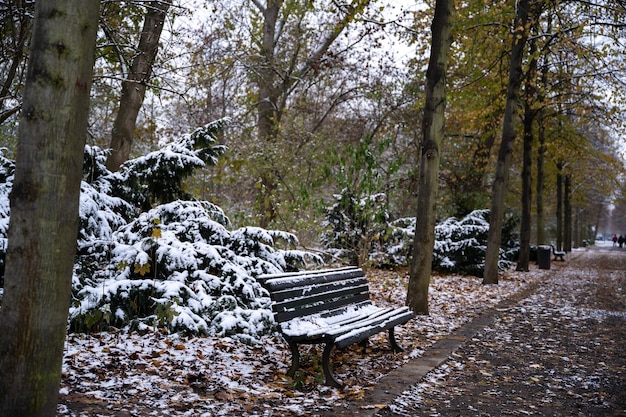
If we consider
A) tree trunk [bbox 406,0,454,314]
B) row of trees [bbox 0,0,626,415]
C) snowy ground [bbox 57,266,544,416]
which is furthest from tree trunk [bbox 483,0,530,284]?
snowy ground [bbox 57,266,544,416]

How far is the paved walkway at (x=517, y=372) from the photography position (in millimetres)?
4266

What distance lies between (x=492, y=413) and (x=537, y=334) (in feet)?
12.1

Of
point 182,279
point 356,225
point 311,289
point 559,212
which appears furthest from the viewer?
point 559,212

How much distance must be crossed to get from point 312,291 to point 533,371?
249 centimetres

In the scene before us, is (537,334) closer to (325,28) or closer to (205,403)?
(205,403)

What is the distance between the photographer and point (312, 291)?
16.9 ft

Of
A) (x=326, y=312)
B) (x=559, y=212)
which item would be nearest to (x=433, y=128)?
(x=326, y=312)

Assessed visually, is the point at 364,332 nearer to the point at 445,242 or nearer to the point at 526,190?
the point at 445,242

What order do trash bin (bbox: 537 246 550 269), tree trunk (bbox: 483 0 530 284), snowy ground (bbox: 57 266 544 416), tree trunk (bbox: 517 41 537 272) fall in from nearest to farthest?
snowy ground (bbox: 57 266 544 416) < tree trunk (bbox: 483 0 530 284) < tree trunk (bbox: 517 41 537 272) < trash bin (bbox: 537 246 550 269)

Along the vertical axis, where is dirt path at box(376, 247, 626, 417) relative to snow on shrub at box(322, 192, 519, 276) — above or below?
below

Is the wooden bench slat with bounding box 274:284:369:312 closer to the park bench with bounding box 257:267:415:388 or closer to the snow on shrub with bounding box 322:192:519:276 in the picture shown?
the park bench with bounding box 257:267:415:388

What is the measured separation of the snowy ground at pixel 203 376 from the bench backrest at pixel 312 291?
56 centimetres

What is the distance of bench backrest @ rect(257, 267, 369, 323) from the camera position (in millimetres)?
4645

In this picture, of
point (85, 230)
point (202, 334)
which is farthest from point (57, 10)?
point (85, 230)
